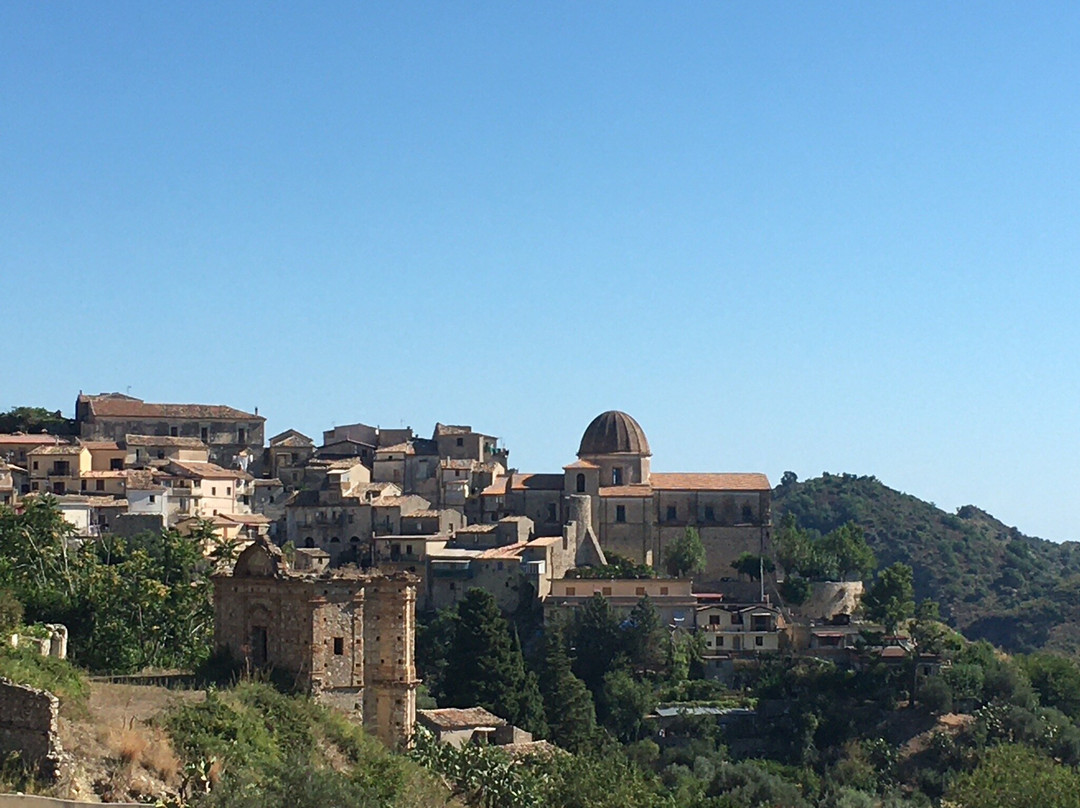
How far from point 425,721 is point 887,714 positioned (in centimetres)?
2688

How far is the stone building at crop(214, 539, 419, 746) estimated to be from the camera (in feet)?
95.1

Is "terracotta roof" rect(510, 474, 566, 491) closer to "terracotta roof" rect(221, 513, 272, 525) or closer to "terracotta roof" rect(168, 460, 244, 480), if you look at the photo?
"terracotta roof" rect(221, 513, 272, 525)

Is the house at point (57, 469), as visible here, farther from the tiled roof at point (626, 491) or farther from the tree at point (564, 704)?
the tree at point (564, 704)

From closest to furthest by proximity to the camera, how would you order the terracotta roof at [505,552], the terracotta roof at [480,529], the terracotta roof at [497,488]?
the terracotta roof at [505,552]
the terracotta roof at [480,529]
the terracotta roof at [497,488]

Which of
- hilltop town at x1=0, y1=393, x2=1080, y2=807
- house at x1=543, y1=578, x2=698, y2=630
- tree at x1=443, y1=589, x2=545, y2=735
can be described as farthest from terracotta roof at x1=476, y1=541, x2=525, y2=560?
tree at x1=443, y1=589, x2=545, y2=735

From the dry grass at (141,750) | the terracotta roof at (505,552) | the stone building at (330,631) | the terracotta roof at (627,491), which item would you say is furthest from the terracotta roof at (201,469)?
the dry grass at (141,750)

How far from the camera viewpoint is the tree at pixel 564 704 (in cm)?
5447

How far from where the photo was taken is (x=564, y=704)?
2205 inches

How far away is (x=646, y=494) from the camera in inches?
3027

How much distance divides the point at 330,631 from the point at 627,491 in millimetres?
48716

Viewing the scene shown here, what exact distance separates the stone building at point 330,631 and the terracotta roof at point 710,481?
4773cm

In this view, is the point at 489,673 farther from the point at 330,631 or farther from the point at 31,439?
the point at 31,439

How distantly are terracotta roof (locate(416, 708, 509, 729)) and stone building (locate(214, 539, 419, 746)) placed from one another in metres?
10.8

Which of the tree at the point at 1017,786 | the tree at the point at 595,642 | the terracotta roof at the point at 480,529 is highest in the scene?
the terracotta roof at the point at 480,529
